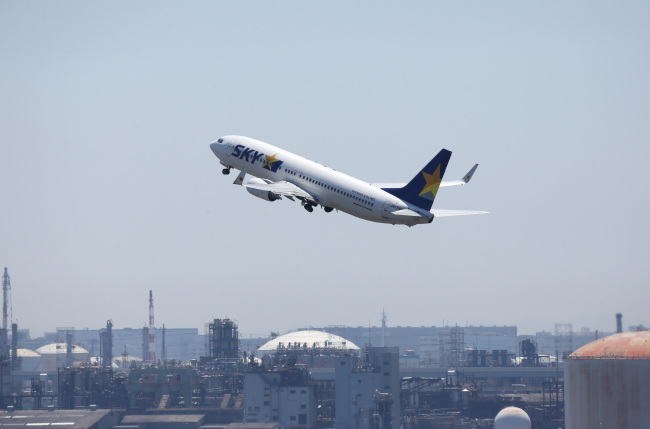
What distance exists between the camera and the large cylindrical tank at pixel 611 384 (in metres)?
107

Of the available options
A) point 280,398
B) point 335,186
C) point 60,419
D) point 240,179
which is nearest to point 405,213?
point 335,186

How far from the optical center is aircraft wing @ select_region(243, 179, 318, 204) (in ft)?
327

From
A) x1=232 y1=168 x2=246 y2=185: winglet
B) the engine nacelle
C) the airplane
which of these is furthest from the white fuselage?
the engine nacelle

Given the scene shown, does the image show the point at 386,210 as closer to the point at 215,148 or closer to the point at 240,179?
the point at 240,179

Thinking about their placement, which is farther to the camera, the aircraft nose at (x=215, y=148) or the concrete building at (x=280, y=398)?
the concrete building at (x=280, y=398)

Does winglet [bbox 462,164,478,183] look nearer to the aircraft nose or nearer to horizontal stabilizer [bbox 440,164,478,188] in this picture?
horizontal stabilizer [bbox 440,164,478,188]

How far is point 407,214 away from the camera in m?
91.9

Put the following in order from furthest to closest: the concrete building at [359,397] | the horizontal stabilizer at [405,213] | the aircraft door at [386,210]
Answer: the concrete building at [359,397]
the aircraft door at [386,210]
the horizontal stabilizer at [405,213]

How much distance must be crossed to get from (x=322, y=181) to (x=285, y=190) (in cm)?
374

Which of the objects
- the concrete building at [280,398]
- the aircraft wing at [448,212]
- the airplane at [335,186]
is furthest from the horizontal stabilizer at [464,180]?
the concrete building at [280,398]

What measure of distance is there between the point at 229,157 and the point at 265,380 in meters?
92.6

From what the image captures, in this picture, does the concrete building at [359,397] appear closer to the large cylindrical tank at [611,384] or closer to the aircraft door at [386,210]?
the large cylindrical tank at [611,384]

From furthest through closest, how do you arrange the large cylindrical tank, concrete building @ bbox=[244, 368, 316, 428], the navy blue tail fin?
concrete building @ bbox=[244, 368, 316, 428] < the large cylindrical tank < the navy blue tail fin

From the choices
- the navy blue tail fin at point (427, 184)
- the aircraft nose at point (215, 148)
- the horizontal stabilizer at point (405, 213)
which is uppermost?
the aircraft nose at point (215, 148)
